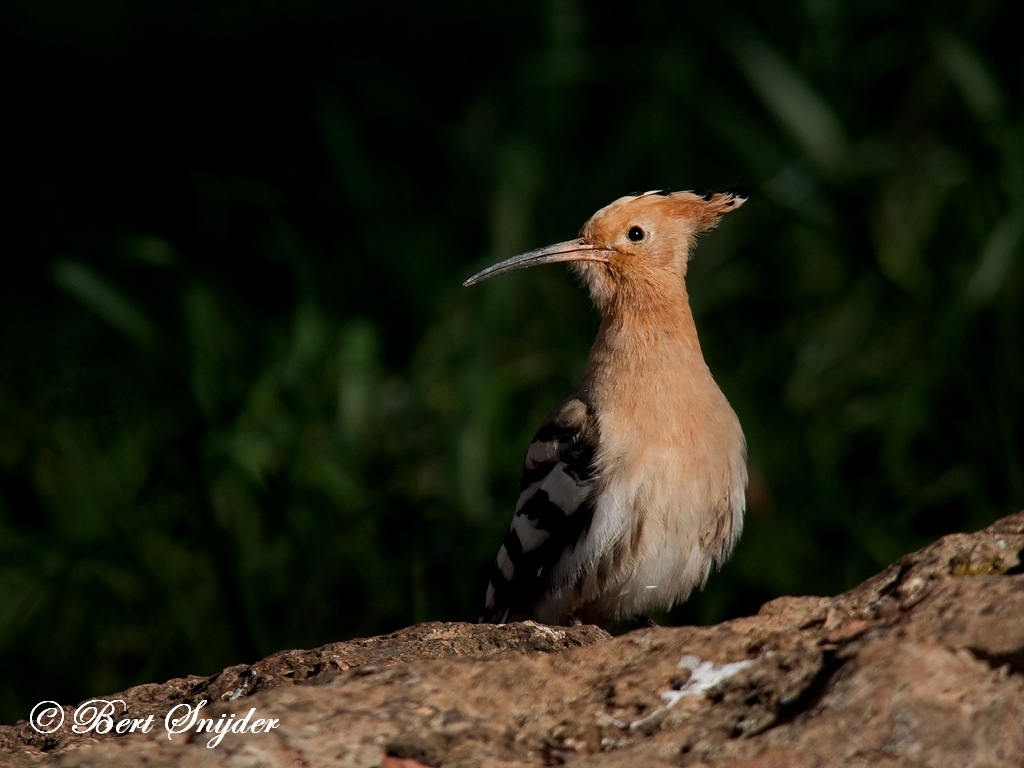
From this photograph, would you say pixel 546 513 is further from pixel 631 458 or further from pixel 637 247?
pixel 637 247

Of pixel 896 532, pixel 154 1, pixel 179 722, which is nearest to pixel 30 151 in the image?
pixel 154 1

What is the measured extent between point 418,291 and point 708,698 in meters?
2.74

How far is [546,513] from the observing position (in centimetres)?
275

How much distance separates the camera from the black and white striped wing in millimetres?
2688

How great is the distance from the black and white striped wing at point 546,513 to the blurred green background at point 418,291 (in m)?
0.33

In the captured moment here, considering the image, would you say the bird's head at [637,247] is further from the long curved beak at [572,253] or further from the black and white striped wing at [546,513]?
the black and white striped wing at [546,513]

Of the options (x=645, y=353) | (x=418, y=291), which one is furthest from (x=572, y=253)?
(x=418, y=291)

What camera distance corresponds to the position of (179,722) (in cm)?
170

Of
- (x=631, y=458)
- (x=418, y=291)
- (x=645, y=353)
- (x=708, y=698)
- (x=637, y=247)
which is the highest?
(x=418, y=291)

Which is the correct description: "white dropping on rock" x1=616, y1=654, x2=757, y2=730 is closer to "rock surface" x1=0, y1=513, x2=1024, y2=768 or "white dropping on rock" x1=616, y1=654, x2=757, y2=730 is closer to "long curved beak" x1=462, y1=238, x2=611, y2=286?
"rock surface" x1=0, y1=513, x2=1024, y2=768

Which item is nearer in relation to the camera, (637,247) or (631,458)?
(631,458)

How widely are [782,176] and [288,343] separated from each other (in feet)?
5.51

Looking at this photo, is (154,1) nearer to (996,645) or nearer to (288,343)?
(288,343)

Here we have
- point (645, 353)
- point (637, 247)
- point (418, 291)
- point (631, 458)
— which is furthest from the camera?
point (418, 291)
